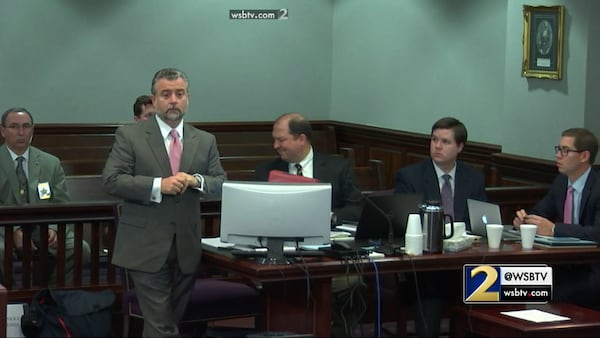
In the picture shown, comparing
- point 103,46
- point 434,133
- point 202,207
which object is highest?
point 103,46

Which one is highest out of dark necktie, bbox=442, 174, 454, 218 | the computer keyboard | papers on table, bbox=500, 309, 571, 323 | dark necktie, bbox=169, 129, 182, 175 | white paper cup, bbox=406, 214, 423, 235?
dark necktie, bbox=169, 129, 182, 175

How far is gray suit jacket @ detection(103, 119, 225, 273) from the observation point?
17.3 ft

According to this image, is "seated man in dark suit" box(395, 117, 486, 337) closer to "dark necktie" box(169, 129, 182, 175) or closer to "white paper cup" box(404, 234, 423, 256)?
"white paper cup" box(404, 234, 423, 256)

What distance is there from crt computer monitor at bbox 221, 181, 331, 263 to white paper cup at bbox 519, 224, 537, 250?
3.77ft

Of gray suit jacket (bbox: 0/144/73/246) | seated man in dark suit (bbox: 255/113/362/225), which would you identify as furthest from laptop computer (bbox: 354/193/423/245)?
gray suit jacket (bbox: 0/144/73/246)

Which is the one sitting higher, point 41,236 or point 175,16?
point 175,16

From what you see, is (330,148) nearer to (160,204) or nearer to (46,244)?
(46,244)

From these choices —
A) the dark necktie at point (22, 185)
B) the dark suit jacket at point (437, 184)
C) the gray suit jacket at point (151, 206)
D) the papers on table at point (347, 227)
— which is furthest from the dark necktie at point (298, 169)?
the dark necktie at point (22, 185)

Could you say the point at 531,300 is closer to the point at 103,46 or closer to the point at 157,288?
the point at 157,288

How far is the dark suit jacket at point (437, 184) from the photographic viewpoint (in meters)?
6.18

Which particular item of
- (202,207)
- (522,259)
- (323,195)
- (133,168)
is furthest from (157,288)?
(522,259)

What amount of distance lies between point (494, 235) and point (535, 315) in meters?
0.50

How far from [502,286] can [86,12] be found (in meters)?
7.11

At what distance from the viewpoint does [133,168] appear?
5367mm
